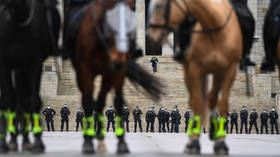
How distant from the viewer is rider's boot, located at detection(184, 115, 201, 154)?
41.4 feet

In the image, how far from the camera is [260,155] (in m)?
12.6

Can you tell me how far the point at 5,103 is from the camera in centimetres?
1295

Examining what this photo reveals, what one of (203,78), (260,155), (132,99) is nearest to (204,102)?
(203,78)

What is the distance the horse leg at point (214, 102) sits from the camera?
521 inches

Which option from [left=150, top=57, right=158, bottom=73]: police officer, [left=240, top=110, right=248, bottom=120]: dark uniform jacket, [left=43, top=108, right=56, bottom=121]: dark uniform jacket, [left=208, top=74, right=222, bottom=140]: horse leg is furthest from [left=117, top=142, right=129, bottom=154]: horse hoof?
[left=150, top=57, right=158, bottom=73]: police officer

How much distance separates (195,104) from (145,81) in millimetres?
2292

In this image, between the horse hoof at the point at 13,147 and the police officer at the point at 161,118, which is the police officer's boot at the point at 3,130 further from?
the police officer at the point at 161,118

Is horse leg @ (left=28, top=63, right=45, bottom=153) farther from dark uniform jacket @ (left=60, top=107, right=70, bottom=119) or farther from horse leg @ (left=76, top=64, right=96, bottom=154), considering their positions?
dark uniform jacket @ (left=60, top=107, right=70, bottom=119)

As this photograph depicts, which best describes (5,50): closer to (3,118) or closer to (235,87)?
(3,118)

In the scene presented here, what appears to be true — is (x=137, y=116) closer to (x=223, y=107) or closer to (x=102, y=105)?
(x=102, y=105)

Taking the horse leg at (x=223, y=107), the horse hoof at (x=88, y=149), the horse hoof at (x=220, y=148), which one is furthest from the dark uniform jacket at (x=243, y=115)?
the horse hoof at (x=88, y=149)

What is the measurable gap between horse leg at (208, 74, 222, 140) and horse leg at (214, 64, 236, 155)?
18 cm

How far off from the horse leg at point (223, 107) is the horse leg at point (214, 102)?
0.18 meters

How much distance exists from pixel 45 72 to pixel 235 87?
1491 cm
